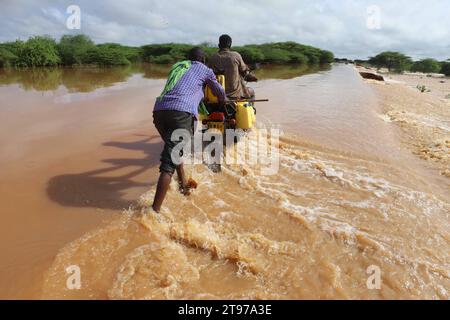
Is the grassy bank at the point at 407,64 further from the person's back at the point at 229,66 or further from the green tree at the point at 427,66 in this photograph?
the person's back at the point at 229,66

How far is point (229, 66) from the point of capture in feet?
18.1

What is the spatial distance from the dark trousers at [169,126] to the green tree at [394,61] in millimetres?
65454

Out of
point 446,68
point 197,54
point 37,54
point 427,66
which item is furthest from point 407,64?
point 197,54

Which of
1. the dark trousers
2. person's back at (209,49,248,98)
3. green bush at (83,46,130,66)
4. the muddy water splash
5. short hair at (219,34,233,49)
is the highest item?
green bush at (83,46,130,66)

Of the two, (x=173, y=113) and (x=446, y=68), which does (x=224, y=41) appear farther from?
(x=446, y=68)

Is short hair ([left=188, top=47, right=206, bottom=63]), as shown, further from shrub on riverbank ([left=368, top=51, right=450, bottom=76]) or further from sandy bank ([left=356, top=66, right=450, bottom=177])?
shrub on riverbank ([left=368, top=51, right=450, bottom=76])

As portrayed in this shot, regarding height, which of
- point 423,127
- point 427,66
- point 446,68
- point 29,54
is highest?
point 427,66

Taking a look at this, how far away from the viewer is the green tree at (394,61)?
61.9 m

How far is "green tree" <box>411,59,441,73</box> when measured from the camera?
64.4 meters

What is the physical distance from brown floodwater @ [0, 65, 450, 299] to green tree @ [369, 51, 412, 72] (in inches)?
2509

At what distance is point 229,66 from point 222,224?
9.87ft

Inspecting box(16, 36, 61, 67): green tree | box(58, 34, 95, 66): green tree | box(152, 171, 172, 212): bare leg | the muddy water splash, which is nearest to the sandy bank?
the muddy water splash

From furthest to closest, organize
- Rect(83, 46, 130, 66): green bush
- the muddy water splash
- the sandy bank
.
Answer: Rect(83, 46, 130, 66): green bush < the sandy bank < the muddy water splash

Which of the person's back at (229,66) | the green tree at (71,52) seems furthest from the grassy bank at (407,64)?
the person's back at (229,66)
